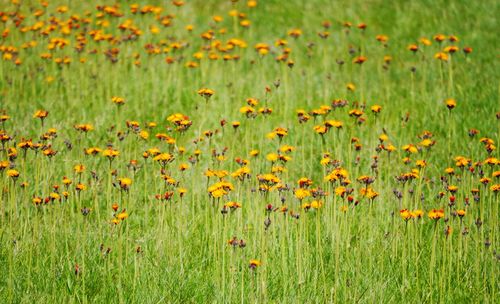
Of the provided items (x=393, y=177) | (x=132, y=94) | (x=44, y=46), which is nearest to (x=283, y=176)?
(x=393, y=177)

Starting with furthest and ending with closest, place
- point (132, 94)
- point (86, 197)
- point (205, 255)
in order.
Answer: point (132, 94) < point (86, 197) < point (205, 255)

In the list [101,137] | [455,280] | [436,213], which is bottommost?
[455,280]

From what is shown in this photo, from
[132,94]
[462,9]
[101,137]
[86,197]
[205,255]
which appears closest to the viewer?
[205,255]

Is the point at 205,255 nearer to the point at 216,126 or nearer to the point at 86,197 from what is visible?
the point at 86,197

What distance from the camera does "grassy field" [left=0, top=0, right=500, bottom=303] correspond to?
3340 mm

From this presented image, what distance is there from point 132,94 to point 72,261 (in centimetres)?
268

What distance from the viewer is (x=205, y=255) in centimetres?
364

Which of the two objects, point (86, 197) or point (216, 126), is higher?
point (216, 126)

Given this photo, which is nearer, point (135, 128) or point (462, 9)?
point (135, 128)

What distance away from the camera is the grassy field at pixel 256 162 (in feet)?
11.0

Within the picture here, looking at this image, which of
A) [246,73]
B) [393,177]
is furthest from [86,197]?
[246,73]

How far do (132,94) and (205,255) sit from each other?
2.65 m

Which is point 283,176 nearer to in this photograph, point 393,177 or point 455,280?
point 393,177

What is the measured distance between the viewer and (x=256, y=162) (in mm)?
4637
